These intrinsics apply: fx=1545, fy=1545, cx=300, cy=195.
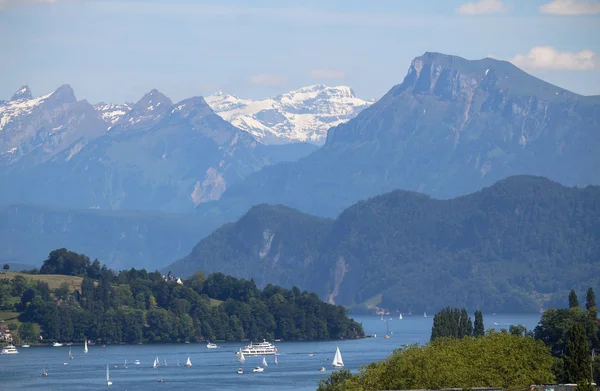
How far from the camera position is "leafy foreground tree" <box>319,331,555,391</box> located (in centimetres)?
11519

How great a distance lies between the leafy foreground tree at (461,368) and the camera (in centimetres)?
11519

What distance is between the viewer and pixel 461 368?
11881 cm

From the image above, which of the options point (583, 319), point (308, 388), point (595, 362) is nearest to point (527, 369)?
point (595, 362)

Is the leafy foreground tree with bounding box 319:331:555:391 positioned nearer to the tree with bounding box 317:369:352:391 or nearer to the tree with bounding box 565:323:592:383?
the tree with bounding box 317:369:352:391

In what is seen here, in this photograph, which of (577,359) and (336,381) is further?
(336,381)

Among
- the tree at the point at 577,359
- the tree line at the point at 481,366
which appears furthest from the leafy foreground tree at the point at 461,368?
the tree at the point at 577,359

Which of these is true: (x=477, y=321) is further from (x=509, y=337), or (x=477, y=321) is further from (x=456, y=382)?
(x=456, y=382)

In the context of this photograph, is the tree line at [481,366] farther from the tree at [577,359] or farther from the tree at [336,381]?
the tree at [336,381]

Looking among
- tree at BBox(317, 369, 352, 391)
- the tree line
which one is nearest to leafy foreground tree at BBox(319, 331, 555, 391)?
the tree line

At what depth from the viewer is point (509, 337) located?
462 feet

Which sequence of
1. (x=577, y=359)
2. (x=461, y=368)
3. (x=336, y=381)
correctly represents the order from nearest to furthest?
(x=577, y=359), (x=461, y=368), (x=336, y=381)

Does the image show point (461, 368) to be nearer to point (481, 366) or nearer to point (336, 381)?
point (481, 366)

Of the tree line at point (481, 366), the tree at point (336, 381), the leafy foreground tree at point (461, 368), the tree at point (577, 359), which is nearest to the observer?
the tree at point (577, 359)

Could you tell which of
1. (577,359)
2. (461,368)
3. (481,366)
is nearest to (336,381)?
(481,366)
